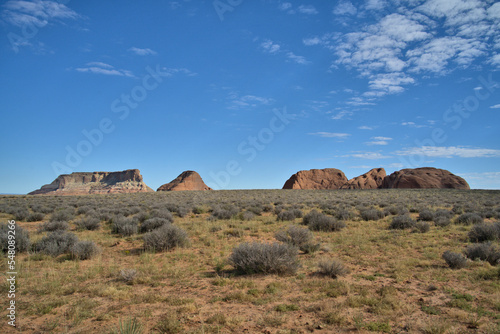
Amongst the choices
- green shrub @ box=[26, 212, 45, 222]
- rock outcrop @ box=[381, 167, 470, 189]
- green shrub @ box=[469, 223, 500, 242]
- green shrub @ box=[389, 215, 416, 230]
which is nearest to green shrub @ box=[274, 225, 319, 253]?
green shrub @ box=[389, 215, 416, 230]

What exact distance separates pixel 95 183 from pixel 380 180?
11895cm

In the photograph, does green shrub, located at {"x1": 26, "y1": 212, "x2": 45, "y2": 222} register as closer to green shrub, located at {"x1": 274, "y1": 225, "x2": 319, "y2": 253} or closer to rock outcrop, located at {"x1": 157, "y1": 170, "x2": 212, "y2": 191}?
green shrub, located at {"x1": 274, "y1": 225, "x2": 319, "y2": 253}

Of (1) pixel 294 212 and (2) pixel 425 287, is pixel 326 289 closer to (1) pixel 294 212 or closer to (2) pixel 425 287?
(2) pixel 425 287

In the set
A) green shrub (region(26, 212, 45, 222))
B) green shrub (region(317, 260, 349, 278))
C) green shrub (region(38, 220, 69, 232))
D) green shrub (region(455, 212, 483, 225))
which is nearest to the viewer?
green shrub (region(317, 260, 349, 278))

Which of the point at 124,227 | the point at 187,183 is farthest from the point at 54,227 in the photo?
the point at 187,183

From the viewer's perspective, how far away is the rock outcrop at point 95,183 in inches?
4262

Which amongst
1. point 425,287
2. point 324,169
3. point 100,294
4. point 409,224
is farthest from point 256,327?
point 324,169

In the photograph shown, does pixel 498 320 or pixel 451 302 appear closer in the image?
pixel 498 320

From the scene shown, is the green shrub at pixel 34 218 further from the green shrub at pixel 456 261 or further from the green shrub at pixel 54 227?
the green shrub at pixel 456 261

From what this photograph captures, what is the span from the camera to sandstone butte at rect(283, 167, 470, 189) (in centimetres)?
6584

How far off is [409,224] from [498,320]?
869cm

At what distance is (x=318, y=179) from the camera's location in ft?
300

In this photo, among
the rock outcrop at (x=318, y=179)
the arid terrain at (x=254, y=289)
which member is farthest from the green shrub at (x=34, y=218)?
the rock outcrop at (x=318, y=179)

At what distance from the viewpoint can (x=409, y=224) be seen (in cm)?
1193
